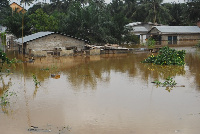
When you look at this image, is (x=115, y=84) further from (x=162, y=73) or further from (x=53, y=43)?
(x=53, y=43)

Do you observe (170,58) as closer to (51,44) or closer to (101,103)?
(101,103)

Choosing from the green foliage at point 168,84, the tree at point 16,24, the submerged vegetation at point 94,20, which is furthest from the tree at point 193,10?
the green foliage at point 168,84

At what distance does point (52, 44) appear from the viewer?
108 ft

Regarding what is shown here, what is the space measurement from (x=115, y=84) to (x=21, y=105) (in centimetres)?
615

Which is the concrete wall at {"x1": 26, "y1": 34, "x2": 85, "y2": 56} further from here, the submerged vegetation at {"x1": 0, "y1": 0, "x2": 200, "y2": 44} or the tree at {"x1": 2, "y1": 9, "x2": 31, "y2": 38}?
the tree at {"x1": 2, "y1": 9, "x2": 31, "y2": 38}

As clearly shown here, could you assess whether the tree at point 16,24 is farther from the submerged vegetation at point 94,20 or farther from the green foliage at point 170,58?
the green foliage at point 170,58

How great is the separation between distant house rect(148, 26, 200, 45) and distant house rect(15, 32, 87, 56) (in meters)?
16.0

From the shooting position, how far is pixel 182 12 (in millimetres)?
56000

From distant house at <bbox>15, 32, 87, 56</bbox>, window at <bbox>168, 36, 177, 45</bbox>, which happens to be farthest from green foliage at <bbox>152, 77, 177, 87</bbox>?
window at <bbox>168, 36, 177, 45</bbox>

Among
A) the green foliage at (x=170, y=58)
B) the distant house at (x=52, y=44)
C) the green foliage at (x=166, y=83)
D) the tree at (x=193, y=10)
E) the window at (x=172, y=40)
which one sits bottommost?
the green foliage at (x=166, y=83)

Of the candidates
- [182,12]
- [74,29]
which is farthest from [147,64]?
[182,12]

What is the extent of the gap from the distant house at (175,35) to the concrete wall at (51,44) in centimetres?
1633

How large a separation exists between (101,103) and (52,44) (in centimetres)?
2177

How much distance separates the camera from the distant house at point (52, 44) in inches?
1225
